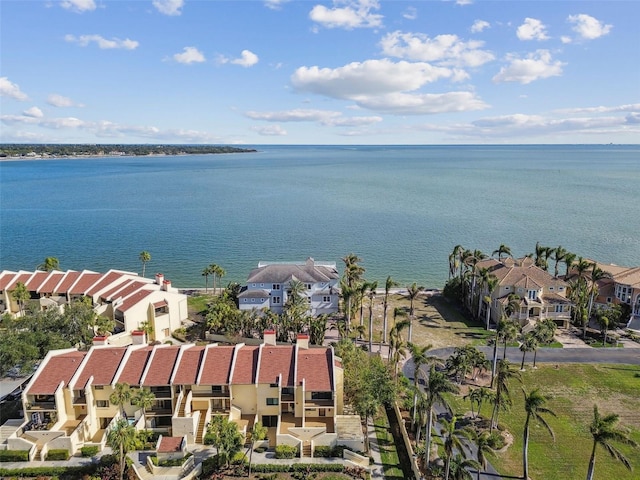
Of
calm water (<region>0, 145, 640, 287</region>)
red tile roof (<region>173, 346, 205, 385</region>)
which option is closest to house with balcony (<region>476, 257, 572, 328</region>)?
calm water (<region>0, 145, 640, 287</region>)

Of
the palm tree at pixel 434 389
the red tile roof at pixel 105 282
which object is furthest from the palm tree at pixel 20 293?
the palm tree at pixel 434 389

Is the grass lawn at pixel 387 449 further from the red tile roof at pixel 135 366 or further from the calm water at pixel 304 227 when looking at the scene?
the calm water at pixel 304 227

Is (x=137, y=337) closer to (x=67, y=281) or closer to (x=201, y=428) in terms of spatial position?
(x=201, y=428)

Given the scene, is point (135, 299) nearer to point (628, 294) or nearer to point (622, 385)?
point (622, 385)

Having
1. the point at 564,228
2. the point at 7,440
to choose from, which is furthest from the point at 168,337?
the point at 564,228

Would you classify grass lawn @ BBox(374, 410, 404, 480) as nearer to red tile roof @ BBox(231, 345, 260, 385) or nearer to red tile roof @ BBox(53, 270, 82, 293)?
red tile roof @ BBox(231, 345, 260, 385)

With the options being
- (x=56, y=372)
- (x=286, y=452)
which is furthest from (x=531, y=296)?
(x=56, y=372)
